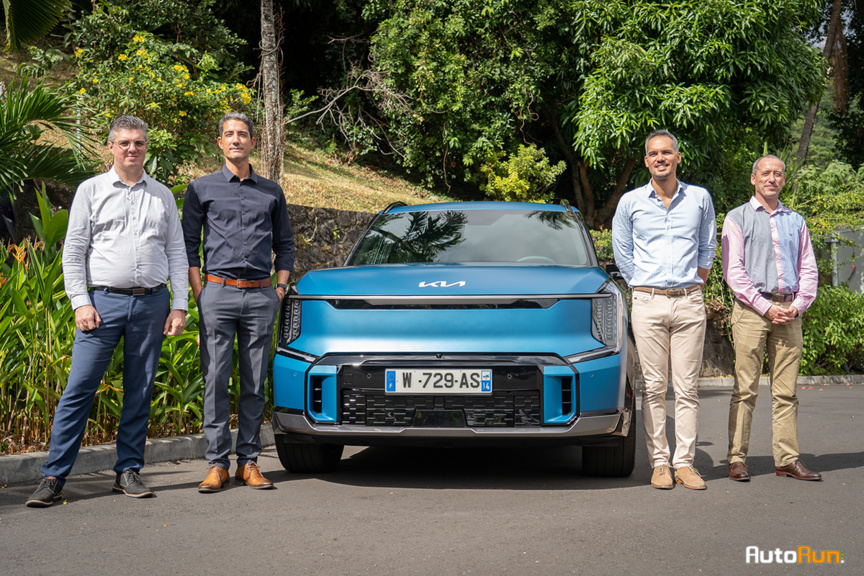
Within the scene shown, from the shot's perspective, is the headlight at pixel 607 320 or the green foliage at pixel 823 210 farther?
the green foliage at pixel 823 210

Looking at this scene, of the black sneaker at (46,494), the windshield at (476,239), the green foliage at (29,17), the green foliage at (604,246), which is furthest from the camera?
the green foliage at (604,246)

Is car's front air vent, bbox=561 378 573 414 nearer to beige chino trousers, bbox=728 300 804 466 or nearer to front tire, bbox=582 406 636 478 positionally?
front tire, bbox=582 406 636 478

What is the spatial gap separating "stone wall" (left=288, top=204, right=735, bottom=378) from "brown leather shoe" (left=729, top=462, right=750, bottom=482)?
7.68m

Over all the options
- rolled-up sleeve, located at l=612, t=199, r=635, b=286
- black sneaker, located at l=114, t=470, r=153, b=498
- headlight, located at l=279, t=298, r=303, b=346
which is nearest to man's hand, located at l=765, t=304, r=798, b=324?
rolled-up sleeve, located at l=612, t=199, r=635, b=286

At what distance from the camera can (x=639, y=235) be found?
16.7ft

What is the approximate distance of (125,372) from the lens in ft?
15.3

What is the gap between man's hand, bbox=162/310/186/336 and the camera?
4.68 m

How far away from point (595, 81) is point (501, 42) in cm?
317

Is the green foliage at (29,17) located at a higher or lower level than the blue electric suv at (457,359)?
higher

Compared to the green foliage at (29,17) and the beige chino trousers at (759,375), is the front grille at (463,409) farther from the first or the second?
the green foliage at (29,17)

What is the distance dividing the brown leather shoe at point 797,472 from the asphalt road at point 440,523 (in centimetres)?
6

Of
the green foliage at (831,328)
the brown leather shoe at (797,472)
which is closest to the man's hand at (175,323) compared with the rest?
the brown leather shoe at (797,472)

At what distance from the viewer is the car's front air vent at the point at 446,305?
4.54 m

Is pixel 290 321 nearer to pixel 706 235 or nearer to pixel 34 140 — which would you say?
pixel 706 235
